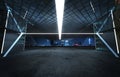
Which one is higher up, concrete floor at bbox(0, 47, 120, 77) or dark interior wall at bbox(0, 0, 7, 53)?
dark interior wall at bbox(0, 0, 7, 53)

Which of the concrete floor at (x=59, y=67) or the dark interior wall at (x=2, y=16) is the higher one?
the dark interior wall at (x=2, y=16)

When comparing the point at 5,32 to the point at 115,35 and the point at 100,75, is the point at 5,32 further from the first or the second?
the point at 115,35

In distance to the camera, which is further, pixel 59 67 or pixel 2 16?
pixel 2 16

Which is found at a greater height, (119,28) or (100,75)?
(119,28)

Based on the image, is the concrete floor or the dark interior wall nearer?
the concrete floor

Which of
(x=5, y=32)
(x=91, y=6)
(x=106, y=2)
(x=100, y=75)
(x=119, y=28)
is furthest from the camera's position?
(x=91, y=6)

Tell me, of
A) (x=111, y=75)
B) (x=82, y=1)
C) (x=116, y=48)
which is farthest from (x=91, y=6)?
(x=111, y=75)

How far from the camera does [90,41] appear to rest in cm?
2562

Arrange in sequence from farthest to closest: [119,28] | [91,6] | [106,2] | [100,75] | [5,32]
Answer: [91,6] < [106,2] < [5,32] < [119,28] < [100,75]

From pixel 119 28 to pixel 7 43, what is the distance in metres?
8.02

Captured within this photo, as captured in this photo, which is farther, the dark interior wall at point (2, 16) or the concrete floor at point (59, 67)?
the dark interior wall at point (2, 16)

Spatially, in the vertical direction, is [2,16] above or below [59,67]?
above

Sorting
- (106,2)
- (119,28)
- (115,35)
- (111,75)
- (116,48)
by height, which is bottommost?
(111,75)

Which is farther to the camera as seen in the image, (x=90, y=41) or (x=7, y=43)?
(x=90, y=41)
